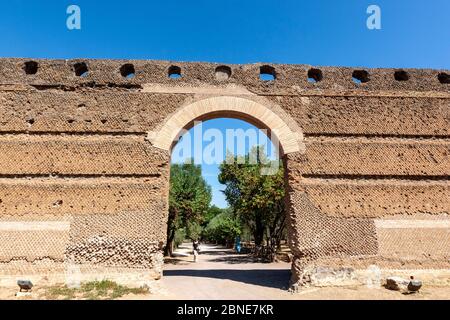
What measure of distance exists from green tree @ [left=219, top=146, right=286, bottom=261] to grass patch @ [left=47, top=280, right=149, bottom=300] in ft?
35.3

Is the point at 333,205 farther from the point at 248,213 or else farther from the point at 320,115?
the point at 248,213

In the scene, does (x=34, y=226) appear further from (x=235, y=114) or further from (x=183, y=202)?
(x=183, y=202)

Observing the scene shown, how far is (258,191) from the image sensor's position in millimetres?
17953

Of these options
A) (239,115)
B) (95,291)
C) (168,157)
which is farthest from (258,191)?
(95,291)

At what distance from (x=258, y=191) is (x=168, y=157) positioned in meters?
10.4

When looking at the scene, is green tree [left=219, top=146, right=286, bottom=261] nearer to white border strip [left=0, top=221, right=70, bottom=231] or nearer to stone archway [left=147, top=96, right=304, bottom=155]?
stone archway [left=147, top=96, right=304, bottom=155]

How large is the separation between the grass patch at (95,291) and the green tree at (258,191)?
35.3 feet

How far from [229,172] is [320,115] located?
13989mm

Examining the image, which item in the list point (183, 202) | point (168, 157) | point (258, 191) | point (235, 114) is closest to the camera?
point (168, 157)

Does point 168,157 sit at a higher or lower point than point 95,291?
higher

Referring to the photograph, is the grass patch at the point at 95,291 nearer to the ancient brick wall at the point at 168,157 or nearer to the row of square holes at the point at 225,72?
the ancient brick wall at the point at 168,157

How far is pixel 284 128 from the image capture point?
8.59 meters

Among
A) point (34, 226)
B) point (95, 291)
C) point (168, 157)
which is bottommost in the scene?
point (95, 291)

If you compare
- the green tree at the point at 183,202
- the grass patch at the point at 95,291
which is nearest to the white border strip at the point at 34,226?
the grass patch at the point at 95,291
